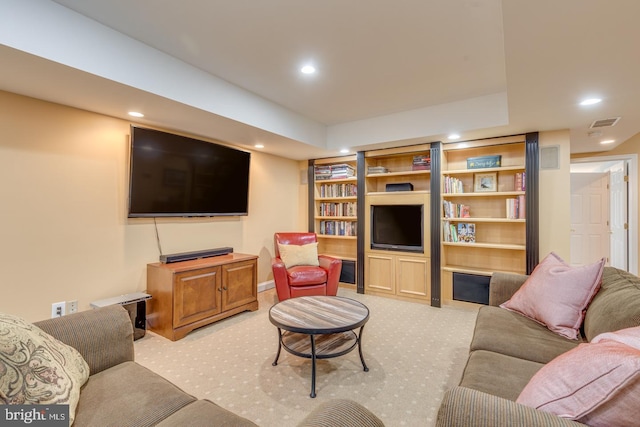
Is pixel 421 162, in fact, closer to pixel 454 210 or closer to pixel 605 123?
pixel 454 210

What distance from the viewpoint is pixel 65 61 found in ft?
6.01

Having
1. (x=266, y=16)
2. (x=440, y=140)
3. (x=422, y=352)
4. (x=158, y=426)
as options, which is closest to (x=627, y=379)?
(x=158, y=426)

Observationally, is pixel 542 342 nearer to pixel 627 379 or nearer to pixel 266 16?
pixel 627 379

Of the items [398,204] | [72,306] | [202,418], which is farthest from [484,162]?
[72,306]

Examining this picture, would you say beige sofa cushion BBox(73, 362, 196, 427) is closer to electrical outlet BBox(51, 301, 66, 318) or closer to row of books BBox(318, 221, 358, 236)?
electrical outlet BBox(51, 301, 66, 318)

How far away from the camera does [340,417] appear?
0.89 m

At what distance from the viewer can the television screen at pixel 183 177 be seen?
2893 mm

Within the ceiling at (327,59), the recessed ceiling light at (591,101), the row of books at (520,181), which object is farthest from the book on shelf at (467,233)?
the recessed ceiling light at (591,101)

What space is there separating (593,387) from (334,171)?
418cm

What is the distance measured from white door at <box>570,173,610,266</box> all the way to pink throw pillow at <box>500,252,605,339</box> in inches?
171

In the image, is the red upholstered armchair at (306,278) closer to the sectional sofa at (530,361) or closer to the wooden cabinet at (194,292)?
the wooden cabinet at (194,292)

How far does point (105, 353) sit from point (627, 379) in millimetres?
2025

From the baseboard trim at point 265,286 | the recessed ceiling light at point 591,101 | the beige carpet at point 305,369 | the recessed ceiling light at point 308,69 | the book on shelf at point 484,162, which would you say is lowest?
the beige carpet at point 305,369

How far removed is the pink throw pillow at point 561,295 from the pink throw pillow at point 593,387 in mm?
927
